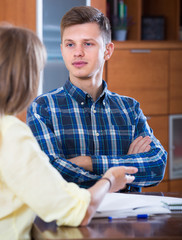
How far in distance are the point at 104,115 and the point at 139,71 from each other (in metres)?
1.74

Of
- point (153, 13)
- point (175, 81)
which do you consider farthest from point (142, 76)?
point (153, 13)

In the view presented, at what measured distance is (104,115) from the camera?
2.02 m

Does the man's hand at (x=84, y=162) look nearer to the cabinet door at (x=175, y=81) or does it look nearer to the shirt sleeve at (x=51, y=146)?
the shirt sleeve at (x=51, y=146)

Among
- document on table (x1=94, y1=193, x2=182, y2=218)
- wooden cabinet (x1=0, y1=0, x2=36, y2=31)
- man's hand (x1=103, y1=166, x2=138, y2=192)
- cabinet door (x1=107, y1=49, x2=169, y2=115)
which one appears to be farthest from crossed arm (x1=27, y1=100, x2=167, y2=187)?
cabinet door (x1=107, y1=49, x2=169, y2=115)

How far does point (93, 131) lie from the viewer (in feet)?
6.46

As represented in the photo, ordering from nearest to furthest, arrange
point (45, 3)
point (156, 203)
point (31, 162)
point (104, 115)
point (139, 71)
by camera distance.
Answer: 1. point (31, 162)
2. point (156, 203)
3. point (104, 115)
4. point (45, 3)
5. point (139, 71)

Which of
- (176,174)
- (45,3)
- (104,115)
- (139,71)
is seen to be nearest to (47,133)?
(104,115)

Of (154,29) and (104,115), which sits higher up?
(154,29)

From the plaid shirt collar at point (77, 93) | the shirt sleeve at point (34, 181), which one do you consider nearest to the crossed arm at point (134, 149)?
the plaid shirt collar at point (77, 93)

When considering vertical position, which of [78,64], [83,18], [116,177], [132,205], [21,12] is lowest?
[132,205]

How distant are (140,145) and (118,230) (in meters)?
0.80

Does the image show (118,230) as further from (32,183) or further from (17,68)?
(17,68)

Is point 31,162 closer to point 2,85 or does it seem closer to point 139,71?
point 2,85

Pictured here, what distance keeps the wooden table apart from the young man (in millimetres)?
543
